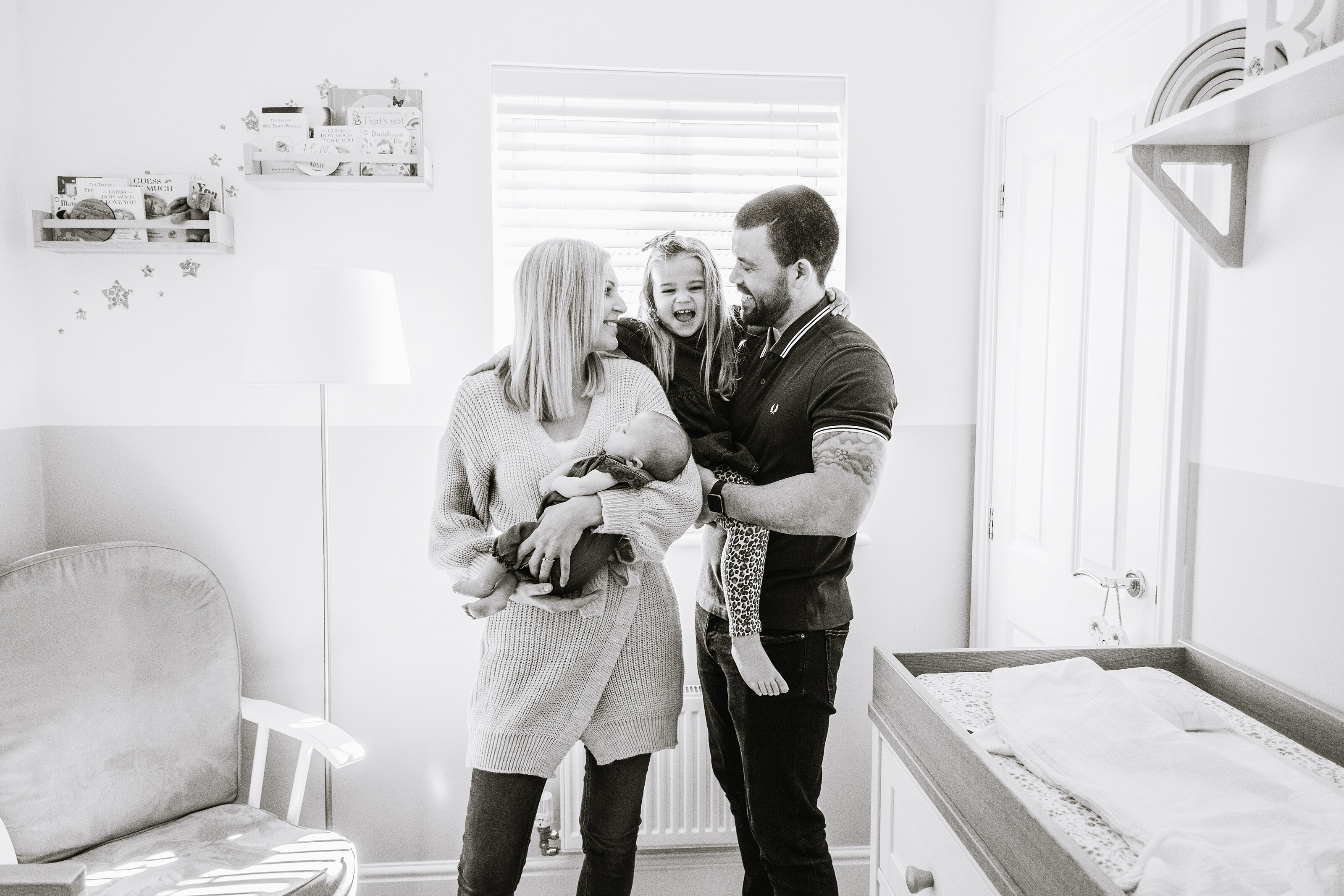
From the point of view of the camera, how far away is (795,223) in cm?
151

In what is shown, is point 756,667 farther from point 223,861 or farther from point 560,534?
point 223,861

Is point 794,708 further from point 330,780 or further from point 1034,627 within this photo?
point 330,780

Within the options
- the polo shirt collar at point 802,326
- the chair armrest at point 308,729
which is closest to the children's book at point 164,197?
the chair armrest at point 308,729

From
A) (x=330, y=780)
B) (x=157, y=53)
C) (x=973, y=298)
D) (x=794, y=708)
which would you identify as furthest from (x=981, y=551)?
(x=157, y=53)

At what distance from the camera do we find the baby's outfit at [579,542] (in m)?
1.40

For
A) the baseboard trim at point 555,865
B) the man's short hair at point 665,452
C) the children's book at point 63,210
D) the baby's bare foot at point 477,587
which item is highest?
the children's book at point 63,210

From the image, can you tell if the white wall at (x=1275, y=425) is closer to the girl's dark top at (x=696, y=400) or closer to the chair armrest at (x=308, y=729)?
the girl's dark top at (x=696, y=400)

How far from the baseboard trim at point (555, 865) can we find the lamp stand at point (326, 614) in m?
0.21

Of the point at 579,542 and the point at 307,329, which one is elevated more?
the point at 307,329

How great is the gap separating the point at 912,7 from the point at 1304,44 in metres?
1.36

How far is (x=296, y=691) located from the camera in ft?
7.39

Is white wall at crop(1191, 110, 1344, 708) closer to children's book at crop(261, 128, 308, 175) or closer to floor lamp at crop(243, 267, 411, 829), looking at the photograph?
floor lamp at crop(243, 267, 411, 829)

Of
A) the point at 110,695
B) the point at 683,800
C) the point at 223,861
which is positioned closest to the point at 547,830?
the point at 683,800

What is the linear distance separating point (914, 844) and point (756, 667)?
1.21 feet
